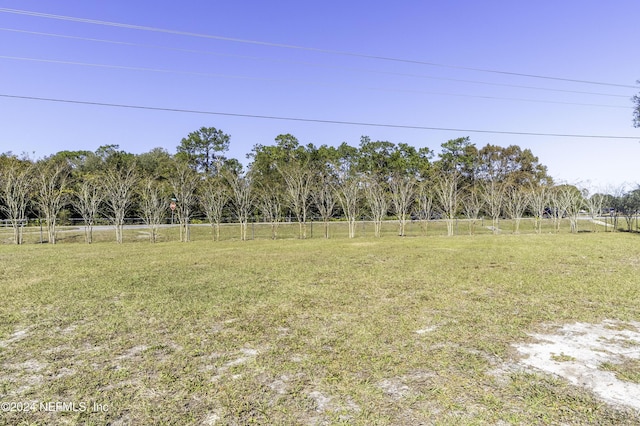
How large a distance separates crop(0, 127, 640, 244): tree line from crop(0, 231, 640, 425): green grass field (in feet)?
44.2

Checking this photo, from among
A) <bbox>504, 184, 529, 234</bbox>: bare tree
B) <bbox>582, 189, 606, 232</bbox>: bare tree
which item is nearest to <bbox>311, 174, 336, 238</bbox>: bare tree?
<bbox>504, 184, 529, 234</bbox>: bare tree

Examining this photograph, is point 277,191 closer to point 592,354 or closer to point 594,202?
point 592,354

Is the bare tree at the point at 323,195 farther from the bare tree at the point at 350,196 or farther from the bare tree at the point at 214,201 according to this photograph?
the bare tree at the point at 214,201

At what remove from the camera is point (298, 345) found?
3.49 meters

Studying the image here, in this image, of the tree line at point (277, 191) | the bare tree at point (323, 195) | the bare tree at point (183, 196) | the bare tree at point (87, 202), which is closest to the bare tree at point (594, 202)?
the tree line at point (277, 191)

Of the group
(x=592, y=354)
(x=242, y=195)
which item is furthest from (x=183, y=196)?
(x=592, y=354)

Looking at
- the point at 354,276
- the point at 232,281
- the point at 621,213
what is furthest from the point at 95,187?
the point at 621,213

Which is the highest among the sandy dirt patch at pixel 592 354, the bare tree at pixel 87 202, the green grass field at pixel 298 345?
the bare tree at pixel 87 202

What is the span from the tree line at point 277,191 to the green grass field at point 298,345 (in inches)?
530

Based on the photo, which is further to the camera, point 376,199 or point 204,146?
point 204,146

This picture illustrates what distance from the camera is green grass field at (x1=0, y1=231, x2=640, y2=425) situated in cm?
230

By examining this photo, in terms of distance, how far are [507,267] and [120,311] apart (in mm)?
7982

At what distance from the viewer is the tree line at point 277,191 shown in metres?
19.2

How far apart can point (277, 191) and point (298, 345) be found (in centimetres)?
2110
